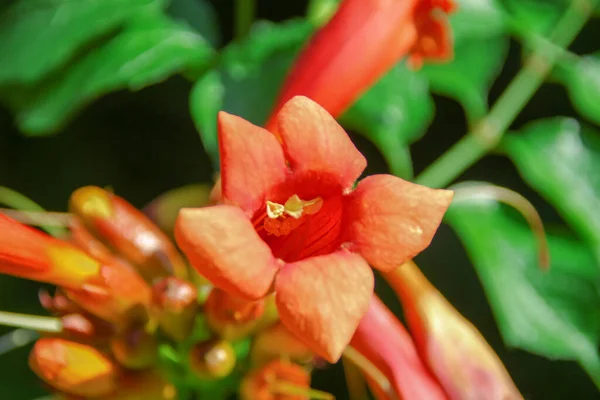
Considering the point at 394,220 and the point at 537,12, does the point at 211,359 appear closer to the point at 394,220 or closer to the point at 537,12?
the point at 394,220

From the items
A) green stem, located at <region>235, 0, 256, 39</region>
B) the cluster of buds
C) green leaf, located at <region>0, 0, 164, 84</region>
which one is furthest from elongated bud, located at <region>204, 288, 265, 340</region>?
green stem, located at <region>235, 0, 256, 39</region>

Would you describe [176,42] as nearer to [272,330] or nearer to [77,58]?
[77,58]

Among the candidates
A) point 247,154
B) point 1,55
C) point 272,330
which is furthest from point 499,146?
point 1,55

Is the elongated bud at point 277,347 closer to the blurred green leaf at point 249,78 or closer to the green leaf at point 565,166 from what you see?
the blurred green leaf at point 249,78

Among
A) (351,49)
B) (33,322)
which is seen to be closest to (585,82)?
(351,49)

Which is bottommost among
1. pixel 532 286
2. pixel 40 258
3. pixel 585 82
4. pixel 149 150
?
pixel 149 150

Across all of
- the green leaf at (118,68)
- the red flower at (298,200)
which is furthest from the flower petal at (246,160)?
the green leaf at (118,68)
